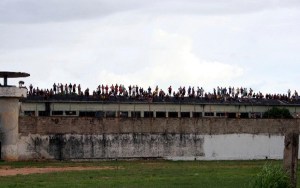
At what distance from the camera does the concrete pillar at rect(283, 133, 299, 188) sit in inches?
730

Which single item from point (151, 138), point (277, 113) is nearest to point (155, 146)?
point (151, 138)

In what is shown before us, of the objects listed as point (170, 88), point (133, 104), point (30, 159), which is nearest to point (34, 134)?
point (30, 159)

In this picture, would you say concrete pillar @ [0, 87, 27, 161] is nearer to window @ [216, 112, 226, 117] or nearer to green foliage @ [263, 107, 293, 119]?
window @ [216, 112, 226, 117]

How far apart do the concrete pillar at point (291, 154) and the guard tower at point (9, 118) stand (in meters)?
34.2

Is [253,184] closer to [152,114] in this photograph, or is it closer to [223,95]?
[152,114]

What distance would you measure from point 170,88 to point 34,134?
2188cm

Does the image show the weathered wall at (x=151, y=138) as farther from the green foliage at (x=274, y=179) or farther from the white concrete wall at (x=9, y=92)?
the green foliage at (x=274, y=179)

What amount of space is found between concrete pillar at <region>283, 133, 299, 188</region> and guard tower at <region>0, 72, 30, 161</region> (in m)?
Answer: 34.2

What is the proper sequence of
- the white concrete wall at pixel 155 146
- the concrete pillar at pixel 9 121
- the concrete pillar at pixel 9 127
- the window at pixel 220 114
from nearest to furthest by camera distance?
the concrete pillar at pixel 9 121, the concrete pillar at pixel 9 127, the white concrete wall at pixel 155 146, the window at pixel 220 114

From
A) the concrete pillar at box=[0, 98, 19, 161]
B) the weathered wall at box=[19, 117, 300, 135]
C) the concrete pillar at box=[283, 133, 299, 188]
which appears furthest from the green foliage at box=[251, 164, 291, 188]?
the weathered wall at box=[19, 117, 300, 135]

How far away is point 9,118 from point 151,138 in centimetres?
1130

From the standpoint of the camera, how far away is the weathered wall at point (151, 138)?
173 feet

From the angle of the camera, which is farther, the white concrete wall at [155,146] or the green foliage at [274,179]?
the white concrete wall at [155,146]

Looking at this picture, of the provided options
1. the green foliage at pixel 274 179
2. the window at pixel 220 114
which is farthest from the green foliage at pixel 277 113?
the green foliage at pixel 274 179
